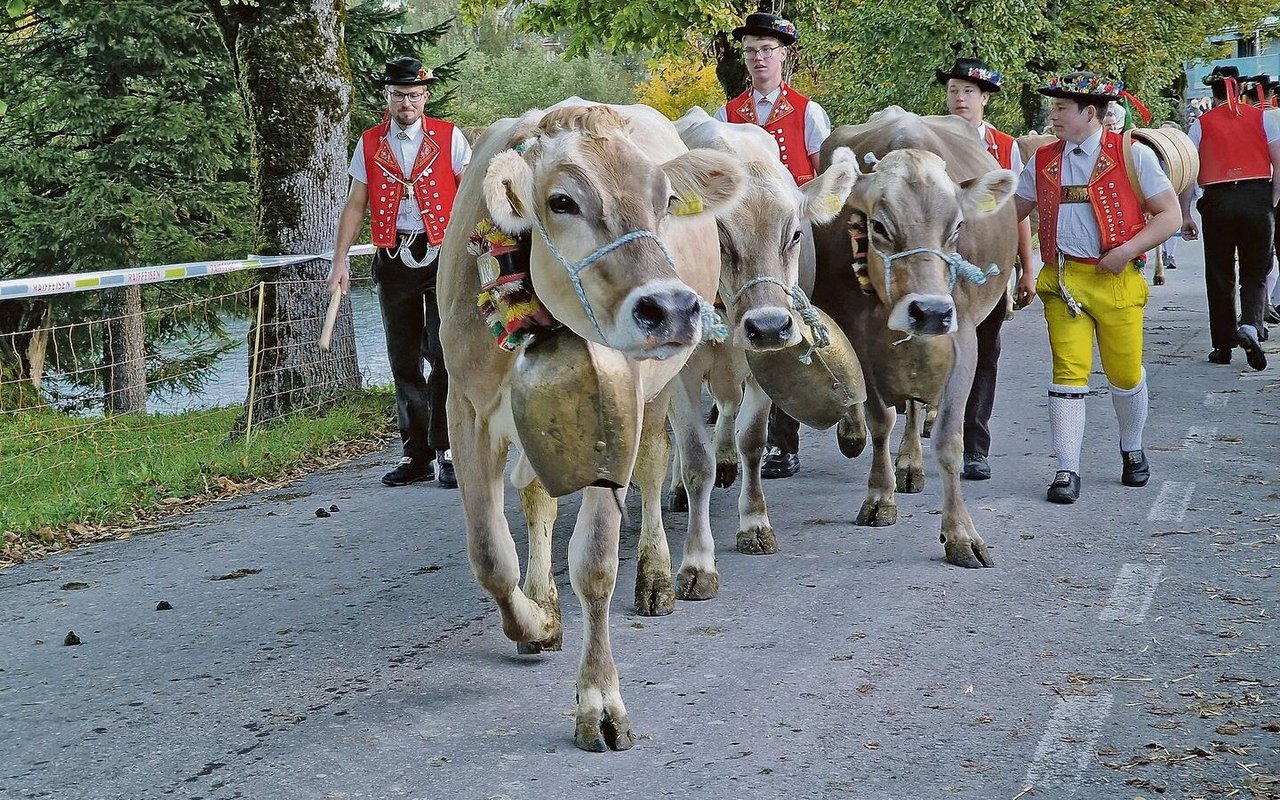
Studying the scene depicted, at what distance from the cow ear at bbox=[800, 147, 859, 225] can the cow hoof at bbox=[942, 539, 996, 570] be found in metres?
1.52

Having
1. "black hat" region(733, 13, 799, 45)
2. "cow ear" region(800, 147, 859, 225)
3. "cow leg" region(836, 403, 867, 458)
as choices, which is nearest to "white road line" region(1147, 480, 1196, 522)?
"cow leg" region(836, 403, 867, 458)

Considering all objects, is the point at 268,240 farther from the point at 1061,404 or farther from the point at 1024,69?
the point at 1024,69

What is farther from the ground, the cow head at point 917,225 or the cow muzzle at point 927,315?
the cow head at point 917,225

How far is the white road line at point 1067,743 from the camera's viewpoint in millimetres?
4098

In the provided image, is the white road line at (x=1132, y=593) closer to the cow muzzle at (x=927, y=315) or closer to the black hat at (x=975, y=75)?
the cow muzzle at (x=927, y=315)

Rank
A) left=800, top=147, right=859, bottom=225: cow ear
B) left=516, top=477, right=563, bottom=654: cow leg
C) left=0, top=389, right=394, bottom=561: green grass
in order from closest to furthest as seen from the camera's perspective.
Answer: left=516, top=477, right=563, bottom=654: cow leg
left=800, top=147, right=859, bottom=225: cow ear
left=0, top=389, right=394, bottom=561: green grass

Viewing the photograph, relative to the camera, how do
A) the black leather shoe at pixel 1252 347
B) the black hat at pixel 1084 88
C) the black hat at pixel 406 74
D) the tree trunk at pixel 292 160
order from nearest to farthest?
the black hat at pixel 1084 88
the black hat at pixel 406 74
the tree trunk at pixel 292 160
the black leather shoe at pixel 1252 347

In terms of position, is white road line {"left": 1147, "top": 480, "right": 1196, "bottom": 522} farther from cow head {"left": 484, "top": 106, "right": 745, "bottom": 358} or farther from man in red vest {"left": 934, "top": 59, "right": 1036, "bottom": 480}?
cow head {"left": 484, "top": 106, "right": 745, "bottom": 358}

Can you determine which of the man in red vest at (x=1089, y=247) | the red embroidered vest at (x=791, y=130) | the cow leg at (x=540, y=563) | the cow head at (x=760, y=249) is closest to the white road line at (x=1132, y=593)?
the man in red vest at (x=1089, y=247)

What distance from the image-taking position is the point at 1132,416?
7.98m

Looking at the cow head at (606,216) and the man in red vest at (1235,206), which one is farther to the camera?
Answer: the man in red vest at (1235,206)

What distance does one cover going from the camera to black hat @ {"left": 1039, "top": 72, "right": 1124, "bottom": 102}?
7.52 metres

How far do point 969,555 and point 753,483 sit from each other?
104 centimetres

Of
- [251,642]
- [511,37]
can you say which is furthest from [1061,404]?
[511,37]
